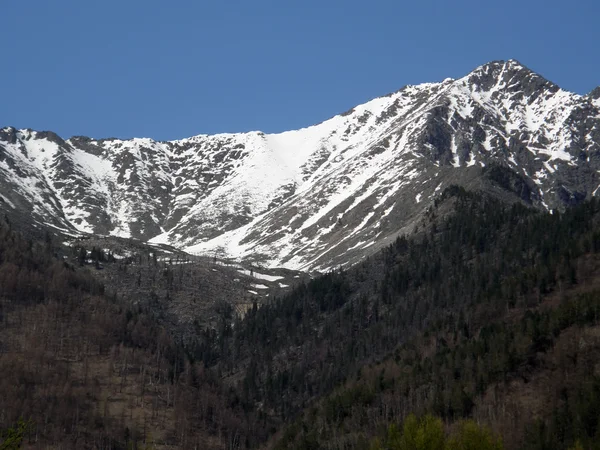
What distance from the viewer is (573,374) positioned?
169500 mm

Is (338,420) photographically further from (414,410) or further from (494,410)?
(494,410)

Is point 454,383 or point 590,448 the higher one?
point 454,383

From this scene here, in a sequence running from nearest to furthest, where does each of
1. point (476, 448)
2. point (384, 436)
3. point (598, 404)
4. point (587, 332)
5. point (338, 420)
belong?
point (476, 448) → point (598, 404) → point (384, 436) → point (587, 332) → point (338, 420)

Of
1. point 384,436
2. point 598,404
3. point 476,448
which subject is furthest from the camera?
point 384,436

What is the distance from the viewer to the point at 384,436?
539 feet

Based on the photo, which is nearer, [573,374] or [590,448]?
[590,448]

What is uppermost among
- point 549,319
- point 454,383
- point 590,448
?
point 549,319

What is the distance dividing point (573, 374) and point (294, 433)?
5952 cm

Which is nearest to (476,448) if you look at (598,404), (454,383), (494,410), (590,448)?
(590,448)

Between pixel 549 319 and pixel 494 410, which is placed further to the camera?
pixel 549 319

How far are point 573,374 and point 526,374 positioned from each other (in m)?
10.5

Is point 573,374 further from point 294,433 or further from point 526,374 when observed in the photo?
point 294,433

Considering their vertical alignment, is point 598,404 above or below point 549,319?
below

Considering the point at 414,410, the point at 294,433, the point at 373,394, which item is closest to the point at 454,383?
the point at 414,410
